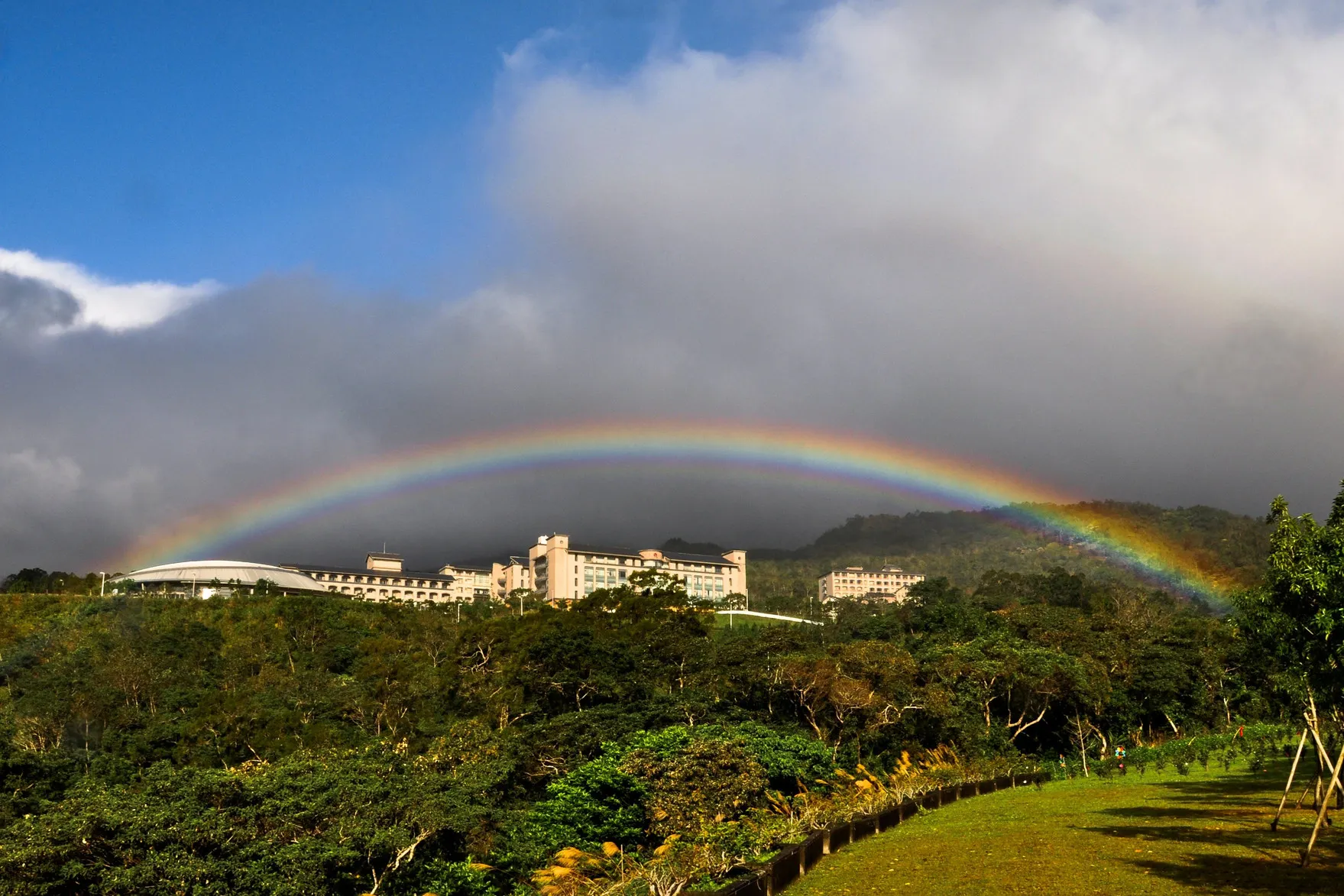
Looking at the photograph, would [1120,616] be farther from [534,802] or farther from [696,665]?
[534,802]

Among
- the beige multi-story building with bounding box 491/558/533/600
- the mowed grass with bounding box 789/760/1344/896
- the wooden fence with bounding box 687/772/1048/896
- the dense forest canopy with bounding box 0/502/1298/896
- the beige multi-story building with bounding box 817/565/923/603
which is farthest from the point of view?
the beige multi-story building with bounding box 817/565/923/603

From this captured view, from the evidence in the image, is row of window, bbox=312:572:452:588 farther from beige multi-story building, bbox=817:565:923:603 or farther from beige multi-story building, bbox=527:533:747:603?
beige multi-story building, bbox=817:565:923:603

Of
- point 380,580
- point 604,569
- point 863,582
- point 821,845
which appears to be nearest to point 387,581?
point 380,580

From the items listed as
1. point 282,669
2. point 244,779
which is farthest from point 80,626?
point 244,779

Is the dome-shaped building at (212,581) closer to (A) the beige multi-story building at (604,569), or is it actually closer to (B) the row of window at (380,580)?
(B) the row of window at (380,580)

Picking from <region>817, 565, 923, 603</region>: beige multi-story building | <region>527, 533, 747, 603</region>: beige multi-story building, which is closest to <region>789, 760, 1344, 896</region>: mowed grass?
<region>527, 533, 747, 603</region>: beige multi-story building

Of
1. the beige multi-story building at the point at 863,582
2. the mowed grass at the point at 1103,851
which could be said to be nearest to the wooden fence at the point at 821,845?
the mowed grass at the point at 1103,851
